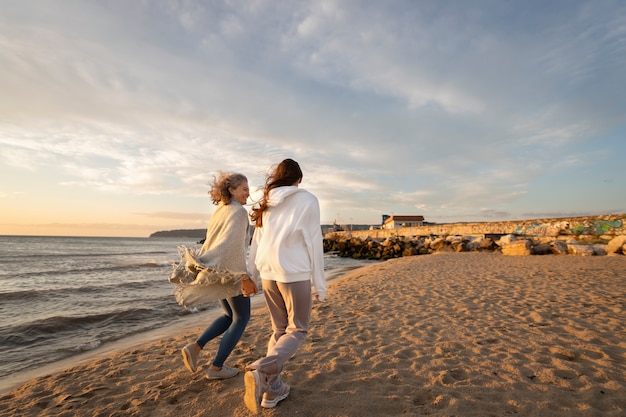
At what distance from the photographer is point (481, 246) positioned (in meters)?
21.0

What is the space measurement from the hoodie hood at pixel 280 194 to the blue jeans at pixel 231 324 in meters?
1.08

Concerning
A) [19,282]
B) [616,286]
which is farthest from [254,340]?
[19,282]

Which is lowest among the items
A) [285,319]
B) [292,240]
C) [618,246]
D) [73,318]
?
[73,318]

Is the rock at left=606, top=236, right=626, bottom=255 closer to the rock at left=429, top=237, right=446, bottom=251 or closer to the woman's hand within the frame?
the rock at left=429, top=237, right=446, bottom=251

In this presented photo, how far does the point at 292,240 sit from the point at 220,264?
81 cm

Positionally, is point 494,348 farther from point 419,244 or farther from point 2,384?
point 419,244

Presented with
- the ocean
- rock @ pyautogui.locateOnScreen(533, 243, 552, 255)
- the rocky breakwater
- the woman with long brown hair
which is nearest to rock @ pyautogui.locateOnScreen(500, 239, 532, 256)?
the rocky breakwater

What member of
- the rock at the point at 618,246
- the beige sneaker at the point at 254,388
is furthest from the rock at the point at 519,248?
the beige sneaker at the point at 254,388

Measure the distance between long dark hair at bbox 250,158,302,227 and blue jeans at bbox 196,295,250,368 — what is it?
887 mm

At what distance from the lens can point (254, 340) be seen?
16.6ft

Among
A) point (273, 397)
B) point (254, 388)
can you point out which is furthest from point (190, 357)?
point (254, 388)

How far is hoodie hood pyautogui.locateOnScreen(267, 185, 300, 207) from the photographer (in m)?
2.61

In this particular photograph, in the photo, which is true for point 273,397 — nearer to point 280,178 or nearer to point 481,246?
point 280,178

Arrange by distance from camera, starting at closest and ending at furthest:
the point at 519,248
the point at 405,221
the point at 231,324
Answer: the point at 231,324 → the point at 519,248 → the point at 405,221
